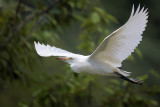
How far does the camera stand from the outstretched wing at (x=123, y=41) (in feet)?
9.20

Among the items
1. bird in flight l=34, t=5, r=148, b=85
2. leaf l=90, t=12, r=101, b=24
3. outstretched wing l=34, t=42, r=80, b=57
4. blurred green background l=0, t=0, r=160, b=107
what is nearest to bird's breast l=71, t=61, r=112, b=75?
bird in flight l=34, t=5, r=148, b=85

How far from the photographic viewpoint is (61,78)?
4543mm

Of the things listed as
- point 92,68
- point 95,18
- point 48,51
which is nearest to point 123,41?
point 92,68

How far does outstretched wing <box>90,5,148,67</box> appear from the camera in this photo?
280 centimetres

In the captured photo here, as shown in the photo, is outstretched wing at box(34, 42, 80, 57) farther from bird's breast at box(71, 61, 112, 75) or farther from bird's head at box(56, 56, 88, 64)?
bird's breast at box(71, 61, 112, 75)

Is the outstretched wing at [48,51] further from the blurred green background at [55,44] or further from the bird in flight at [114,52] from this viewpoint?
the blurred green background at [55,44]

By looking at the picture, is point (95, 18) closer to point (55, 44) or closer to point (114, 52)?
point (55, 44)

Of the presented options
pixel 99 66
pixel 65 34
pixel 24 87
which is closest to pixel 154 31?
pixel 65 34

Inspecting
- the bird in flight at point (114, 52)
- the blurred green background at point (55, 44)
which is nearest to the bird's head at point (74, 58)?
the bird in flight at point (114, 52)

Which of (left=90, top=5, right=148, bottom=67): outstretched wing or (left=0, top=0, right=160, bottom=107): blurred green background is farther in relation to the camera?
(left=0, top=0, right=160, bottom=107): blurred green background

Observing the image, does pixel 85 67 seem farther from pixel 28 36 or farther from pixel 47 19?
pixel 28 36

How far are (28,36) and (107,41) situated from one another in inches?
→ 82.6

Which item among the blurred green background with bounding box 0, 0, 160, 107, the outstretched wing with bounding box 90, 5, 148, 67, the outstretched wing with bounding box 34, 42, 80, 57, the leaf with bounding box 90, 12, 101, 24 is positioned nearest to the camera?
the outstretched wing with bounding box 90, 5, 148, 67

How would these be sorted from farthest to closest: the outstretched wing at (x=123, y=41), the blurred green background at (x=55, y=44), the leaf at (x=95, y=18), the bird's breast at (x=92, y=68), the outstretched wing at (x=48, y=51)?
the blurred green background at (x=55, y=44)
the leaf at (x=95, y=18)
the outstretched wing at (x=48, y=51)
the bird's breast at (x=92, y=68)
the outstretched wing at (x=123, y=41)
